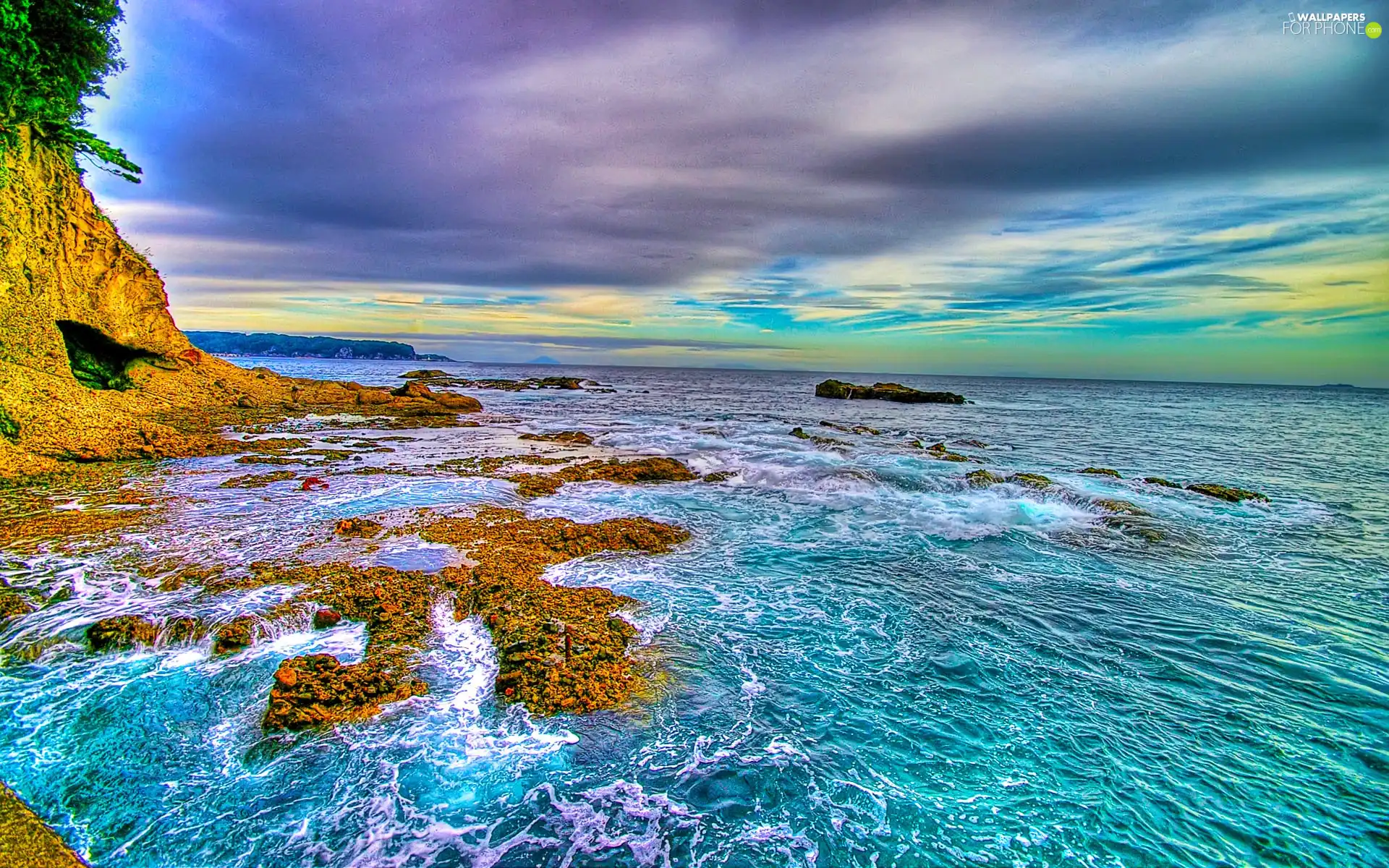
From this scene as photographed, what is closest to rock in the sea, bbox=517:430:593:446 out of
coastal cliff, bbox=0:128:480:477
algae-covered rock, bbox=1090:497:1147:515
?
coastal cliff, bbox=0:128:480:477

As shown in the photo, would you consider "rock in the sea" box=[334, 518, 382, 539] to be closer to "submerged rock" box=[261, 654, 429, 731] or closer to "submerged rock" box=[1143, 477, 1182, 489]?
"submerged rock" box=[261, 654, 429, 731]

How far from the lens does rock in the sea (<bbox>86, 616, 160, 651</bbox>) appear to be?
6.20 metres

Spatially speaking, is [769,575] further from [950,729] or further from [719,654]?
[950,729]

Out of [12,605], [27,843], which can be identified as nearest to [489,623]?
[27,843]

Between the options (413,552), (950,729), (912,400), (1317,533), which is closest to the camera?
(950,729)

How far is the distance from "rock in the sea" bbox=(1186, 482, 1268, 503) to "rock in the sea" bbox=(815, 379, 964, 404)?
38.9m

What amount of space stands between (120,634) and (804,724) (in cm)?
755

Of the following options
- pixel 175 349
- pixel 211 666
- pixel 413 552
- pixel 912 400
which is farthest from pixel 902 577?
pixel 912 400

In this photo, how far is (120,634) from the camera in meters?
6.32

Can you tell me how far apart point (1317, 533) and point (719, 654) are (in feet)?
48.9

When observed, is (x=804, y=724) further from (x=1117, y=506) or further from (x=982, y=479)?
(x=982, y=479)

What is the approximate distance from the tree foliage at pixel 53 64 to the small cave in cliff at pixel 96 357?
603cm

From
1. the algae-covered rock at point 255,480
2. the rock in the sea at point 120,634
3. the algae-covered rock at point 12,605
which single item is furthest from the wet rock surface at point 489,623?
the algae-covered rock at point 255,480

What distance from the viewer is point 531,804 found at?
14.5 feet
